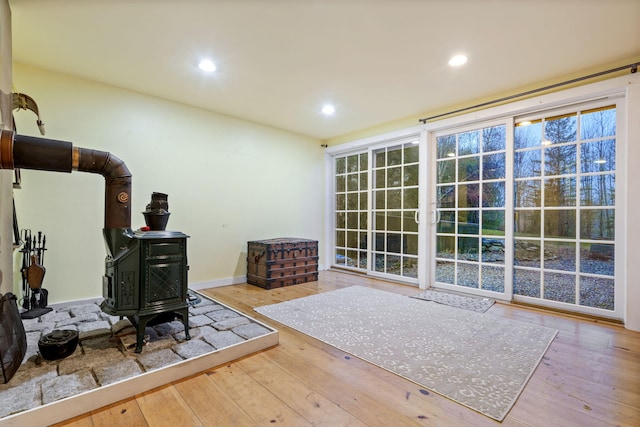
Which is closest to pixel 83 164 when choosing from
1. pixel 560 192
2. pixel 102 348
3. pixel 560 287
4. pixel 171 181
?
pixel 102 348

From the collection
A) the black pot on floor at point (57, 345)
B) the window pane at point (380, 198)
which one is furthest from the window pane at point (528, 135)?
the black pot on floor at point (57, 345)

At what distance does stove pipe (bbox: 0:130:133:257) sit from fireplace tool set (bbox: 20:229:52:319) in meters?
1.33

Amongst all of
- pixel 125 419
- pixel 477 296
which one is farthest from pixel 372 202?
pixel 125 419

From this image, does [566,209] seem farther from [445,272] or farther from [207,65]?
[207,65]

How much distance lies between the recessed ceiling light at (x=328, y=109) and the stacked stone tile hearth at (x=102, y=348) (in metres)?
2.71

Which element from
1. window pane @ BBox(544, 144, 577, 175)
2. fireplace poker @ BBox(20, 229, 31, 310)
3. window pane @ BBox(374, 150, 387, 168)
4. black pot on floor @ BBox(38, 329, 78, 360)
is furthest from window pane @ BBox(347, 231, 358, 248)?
fireplace poker @ BBox(20, 229, 31, 310)

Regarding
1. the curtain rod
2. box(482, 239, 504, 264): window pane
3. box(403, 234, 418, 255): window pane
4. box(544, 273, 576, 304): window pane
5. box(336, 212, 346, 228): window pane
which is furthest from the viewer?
box(336, 212, 346, 228): window pane

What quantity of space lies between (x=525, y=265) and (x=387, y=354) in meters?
2.23

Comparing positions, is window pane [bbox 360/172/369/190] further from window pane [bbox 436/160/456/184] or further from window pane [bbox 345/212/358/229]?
window pane [bbox 436/160/456/184]

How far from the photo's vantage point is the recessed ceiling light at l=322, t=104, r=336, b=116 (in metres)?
3.85

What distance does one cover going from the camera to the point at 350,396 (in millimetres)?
1652

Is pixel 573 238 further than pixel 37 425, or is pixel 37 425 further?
pixel 573 238

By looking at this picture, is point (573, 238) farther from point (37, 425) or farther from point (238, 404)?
point (37, 425)

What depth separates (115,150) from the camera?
3260mm
